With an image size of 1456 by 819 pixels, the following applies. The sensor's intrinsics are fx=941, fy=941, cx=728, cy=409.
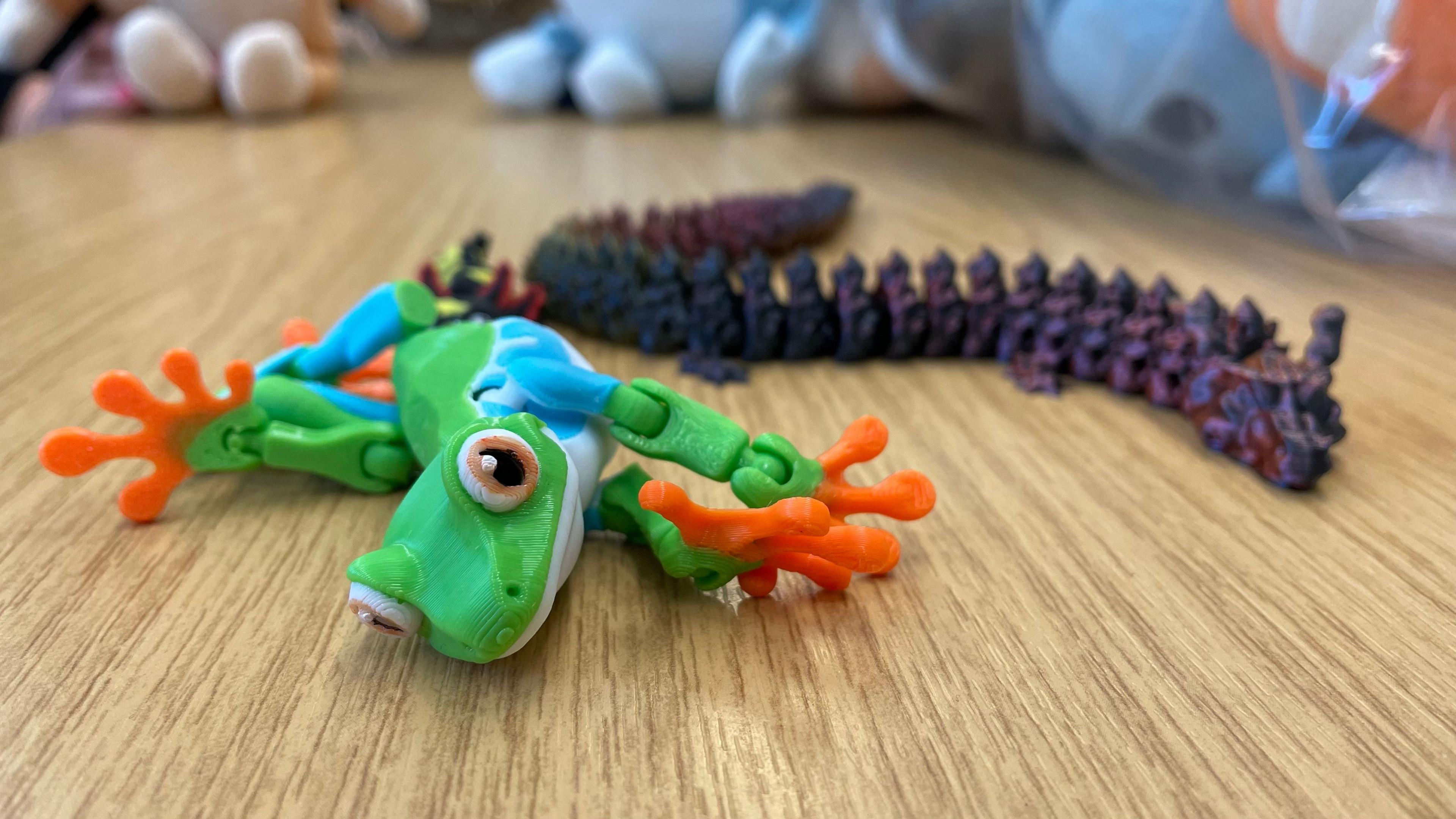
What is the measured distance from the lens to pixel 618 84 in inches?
56.9

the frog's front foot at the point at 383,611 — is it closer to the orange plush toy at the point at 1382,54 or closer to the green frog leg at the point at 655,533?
the green frog leg at the point at 655,533

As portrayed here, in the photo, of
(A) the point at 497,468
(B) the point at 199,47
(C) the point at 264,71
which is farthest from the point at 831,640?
(B) the point at 199,47

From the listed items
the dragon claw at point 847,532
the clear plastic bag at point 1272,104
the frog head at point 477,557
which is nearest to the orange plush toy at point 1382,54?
the clear plastic bag at point 1272,104

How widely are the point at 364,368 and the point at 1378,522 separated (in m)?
0.52

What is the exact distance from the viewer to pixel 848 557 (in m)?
0.37

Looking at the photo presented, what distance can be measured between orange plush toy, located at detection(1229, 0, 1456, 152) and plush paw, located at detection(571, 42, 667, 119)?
3.12 ft

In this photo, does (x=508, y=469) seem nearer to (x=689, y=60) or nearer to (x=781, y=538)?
(x=781, y=538)

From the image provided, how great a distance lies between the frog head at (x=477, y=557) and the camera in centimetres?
31

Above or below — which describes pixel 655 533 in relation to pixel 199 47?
above

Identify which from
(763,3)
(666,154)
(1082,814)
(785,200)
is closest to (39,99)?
(666,154)

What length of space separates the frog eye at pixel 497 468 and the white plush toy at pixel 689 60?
1189 millimetres

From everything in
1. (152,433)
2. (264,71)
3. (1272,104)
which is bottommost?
(264,71)

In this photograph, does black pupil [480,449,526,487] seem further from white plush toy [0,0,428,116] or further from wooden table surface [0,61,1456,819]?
white plush toy [0,0,428,116]

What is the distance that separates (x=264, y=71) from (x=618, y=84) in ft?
1.75
